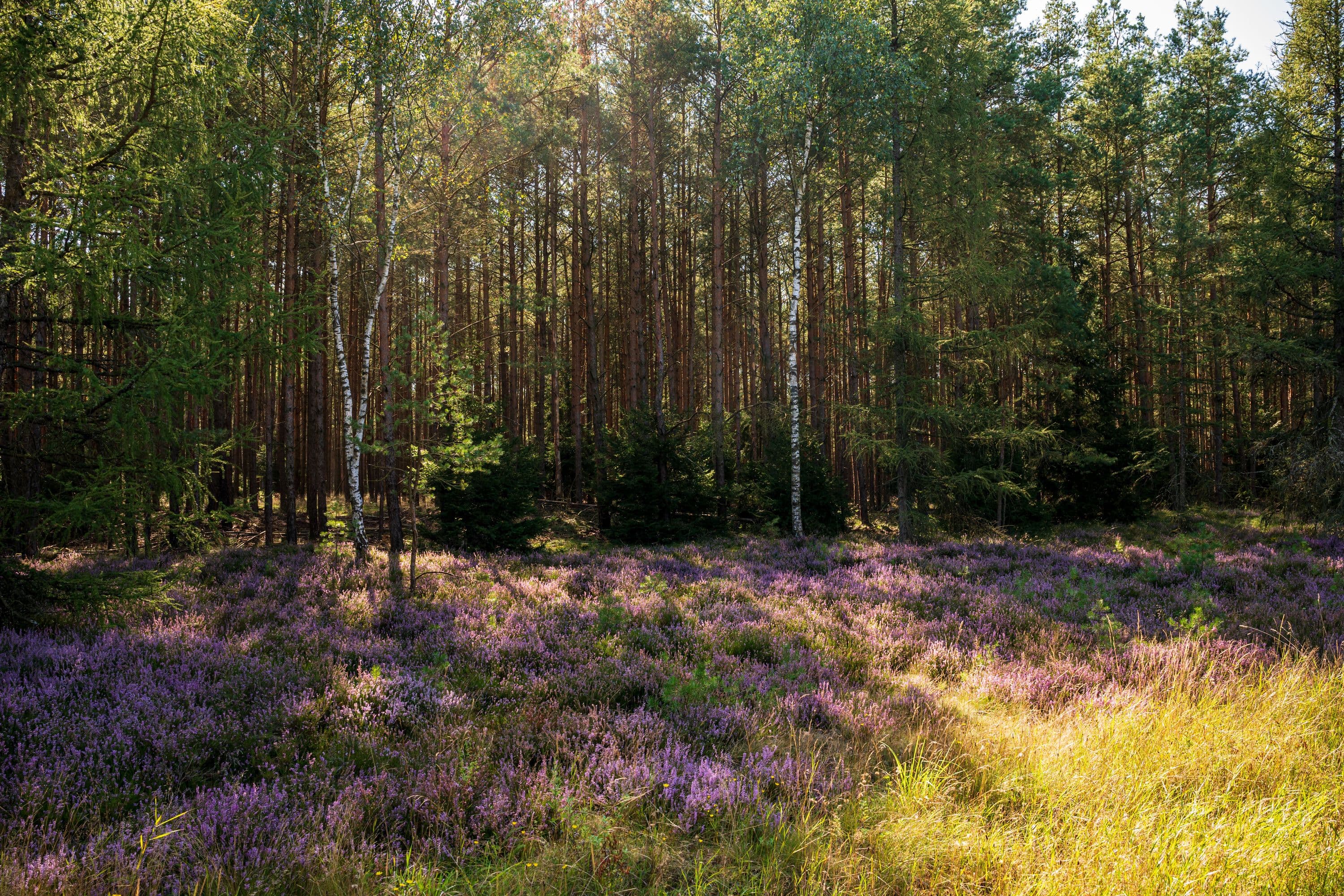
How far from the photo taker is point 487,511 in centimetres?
1424

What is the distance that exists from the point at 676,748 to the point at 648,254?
27.8 metres

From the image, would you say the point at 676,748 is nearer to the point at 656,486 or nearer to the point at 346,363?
the point at 346,363

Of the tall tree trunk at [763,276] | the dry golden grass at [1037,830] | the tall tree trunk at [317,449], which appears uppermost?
the tall tree trunk at [763,276]

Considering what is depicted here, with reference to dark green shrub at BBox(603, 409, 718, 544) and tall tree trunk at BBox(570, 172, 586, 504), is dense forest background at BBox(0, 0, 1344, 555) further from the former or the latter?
tall tree trunk at BBox(570, 172, 586, 504)

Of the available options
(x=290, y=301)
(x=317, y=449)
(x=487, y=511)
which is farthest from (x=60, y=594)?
(x=317, y=449)

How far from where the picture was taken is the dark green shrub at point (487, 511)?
14.0 meters

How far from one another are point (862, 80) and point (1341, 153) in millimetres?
12680

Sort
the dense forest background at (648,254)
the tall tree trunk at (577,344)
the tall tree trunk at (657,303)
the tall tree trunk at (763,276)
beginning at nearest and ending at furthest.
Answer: the dense forest background at (648,254) → the tall tree trunk at (657,303) → the tall tree trunk at (763,276) → the tall tree trunk at (577,344)

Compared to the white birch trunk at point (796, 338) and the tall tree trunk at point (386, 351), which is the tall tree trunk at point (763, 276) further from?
the tall tree trunk at point (386, 351)

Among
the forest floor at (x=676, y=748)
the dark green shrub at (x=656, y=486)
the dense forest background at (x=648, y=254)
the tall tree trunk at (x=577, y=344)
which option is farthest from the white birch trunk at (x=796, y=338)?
the tall tree trunk at (x=577, y=344)

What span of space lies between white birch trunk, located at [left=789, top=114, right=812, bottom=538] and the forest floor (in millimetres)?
8417

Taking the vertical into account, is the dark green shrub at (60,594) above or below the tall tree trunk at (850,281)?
below

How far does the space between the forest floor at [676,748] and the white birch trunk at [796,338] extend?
842cm

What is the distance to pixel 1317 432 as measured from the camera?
15.7m
